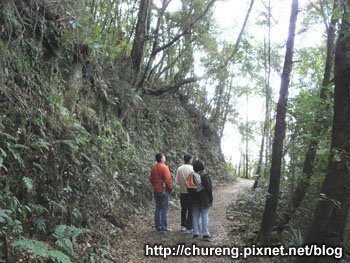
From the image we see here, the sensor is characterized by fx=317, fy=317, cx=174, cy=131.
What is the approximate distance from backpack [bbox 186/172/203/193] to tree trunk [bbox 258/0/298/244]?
170cm

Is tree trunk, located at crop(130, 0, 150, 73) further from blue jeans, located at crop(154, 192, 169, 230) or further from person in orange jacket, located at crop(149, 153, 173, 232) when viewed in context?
blue jeans, located at crop(154, 192, 169, 230)

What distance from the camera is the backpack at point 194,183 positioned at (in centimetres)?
772

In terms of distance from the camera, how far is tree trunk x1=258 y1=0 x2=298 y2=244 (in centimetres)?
752

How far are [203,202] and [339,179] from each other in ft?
11.8

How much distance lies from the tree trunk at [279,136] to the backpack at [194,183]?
170cm

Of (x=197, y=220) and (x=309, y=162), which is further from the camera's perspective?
(x=309, y=162)

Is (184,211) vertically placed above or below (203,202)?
below

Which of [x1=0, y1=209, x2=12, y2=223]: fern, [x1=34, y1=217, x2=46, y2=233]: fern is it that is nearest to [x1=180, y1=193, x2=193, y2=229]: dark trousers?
[x1=34, y1=217, x2=46, y2=233]: fern

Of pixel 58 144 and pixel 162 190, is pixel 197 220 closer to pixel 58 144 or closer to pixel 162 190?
pixel 162 190

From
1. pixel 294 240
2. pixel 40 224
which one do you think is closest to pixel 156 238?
pixel 294 240

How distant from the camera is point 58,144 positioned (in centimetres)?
646

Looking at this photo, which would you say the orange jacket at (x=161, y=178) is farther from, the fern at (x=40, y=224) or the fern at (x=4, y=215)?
the fern at (x=4, y=215)

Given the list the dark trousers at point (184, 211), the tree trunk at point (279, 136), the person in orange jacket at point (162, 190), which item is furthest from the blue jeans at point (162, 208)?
the tree trunk at point (279, 136)

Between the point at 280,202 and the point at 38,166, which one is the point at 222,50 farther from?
the point at 38,166
